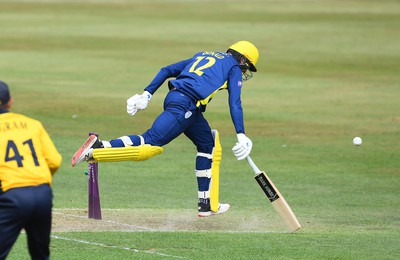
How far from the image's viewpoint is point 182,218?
13617 mm

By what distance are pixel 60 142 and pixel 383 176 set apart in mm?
6616

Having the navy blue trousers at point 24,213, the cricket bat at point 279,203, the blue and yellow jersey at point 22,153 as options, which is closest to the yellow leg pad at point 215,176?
the cricket bat at point 279,203

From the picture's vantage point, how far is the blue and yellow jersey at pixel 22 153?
814 cm

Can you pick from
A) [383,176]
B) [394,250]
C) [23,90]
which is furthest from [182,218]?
[23,90]

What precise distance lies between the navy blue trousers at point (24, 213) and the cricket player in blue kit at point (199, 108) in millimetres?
4047

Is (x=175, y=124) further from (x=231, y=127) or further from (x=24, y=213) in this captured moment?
(x=231, y=127)

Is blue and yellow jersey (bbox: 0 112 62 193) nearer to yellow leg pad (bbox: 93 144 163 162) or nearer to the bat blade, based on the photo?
yellow leg pad (bbox: 93 144 163 162)

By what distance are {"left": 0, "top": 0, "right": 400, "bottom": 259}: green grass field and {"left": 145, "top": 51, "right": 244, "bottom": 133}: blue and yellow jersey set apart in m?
1.63

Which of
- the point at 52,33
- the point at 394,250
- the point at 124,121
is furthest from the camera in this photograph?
the point at 52,33

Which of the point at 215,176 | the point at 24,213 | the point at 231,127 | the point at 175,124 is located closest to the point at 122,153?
the point at 175,124

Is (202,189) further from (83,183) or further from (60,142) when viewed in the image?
(60,142)

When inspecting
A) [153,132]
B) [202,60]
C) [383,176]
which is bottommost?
[383,176]

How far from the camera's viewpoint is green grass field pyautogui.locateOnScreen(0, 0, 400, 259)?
1178 centimetres

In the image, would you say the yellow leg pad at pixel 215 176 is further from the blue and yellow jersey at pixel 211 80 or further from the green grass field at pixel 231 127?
the blue and yellow jersey at pixel 211 80
